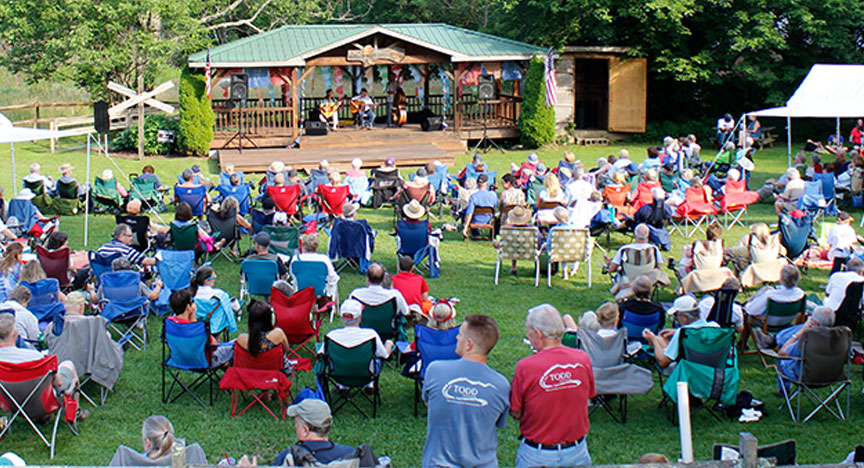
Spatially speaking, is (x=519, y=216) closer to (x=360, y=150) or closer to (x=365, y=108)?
(x=360, y=150)

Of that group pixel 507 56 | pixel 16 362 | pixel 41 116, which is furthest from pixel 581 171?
pixel 41 116

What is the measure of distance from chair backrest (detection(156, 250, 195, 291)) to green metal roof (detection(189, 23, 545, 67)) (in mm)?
11633

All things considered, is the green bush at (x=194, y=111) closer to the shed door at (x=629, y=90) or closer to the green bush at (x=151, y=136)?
the green bush at (x=151, y=136)

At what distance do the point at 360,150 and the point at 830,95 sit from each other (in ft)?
34.0

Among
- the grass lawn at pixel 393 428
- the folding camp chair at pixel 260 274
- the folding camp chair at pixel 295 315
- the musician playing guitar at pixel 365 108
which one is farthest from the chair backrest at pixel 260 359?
the musician playing guitar at pixel 365 108

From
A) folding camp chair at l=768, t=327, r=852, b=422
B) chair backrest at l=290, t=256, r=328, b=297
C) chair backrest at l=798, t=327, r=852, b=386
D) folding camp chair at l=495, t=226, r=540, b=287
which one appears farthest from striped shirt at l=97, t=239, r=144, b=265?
chair backrest at l=798, t=327, r=852, b=386

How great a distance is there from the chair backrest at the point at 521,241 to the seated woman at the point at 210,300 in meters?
3.57

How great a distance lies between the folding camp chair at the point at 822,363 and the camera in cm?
657

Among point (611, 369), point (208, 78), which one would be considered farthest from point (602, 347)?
point (208, 78)

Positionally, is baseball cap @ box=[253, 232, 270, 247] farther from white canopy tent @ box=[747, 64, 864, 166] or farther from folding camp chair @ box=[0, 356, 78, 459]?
white canopy tent @ box=[747, 64, 864, 166]

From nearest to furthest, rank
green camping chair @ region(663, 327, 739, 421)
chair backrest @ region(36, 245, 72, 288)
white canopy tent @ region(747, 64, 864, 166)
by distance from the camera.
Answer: green camping chair @ region(663, 327, 739, 421)
chair backrest @ region(36, 245, 72, 288)
white canopy tent @ region(747, 64, 864, 166)

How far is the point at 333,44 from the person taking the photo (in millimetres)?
20656

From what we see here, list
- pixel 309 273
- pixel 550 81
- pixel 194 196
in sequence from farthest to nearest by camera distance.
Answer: pixel 550 81 → pixel 194 196 → pixel 309 273

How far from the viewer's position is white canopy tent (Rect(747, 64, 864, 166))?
1230 cm
